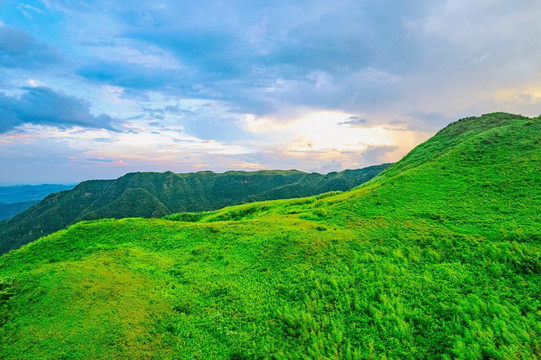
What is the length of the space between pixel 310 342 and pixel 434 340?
4391mm

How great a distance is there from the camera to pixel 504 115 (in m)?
57.9

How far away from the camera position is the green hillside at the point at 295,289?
9.08 m

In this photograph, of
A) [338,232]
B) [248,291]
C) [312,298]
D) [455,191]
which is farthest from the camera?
[455,191]

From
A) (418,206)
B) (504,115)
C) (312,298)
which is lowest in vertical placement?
(312,298)

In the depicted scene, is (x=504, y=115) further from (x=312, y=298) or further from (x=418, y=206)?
(x=312, y=298)

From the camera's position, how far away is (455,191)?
2489 cm

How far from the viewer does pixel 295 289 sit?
12547mm

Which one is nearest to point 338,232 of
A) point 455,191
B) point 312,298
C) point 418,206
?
point 312,298

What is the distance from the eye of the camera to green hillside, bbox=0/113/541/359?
908cm

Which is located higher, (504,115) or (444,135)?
(504,115)

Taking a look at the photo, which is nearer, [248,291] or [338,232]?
[248,291]

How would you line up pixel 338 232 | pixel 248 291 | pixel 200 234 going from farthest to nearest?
pixel 200 234 → pixel 338 232 → pixel 248 291

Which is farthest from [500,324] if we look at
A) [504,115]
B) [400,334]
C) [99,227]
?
[504,115]

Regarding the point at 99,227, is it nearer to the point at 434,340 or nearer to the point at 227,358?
the point at 227,358
